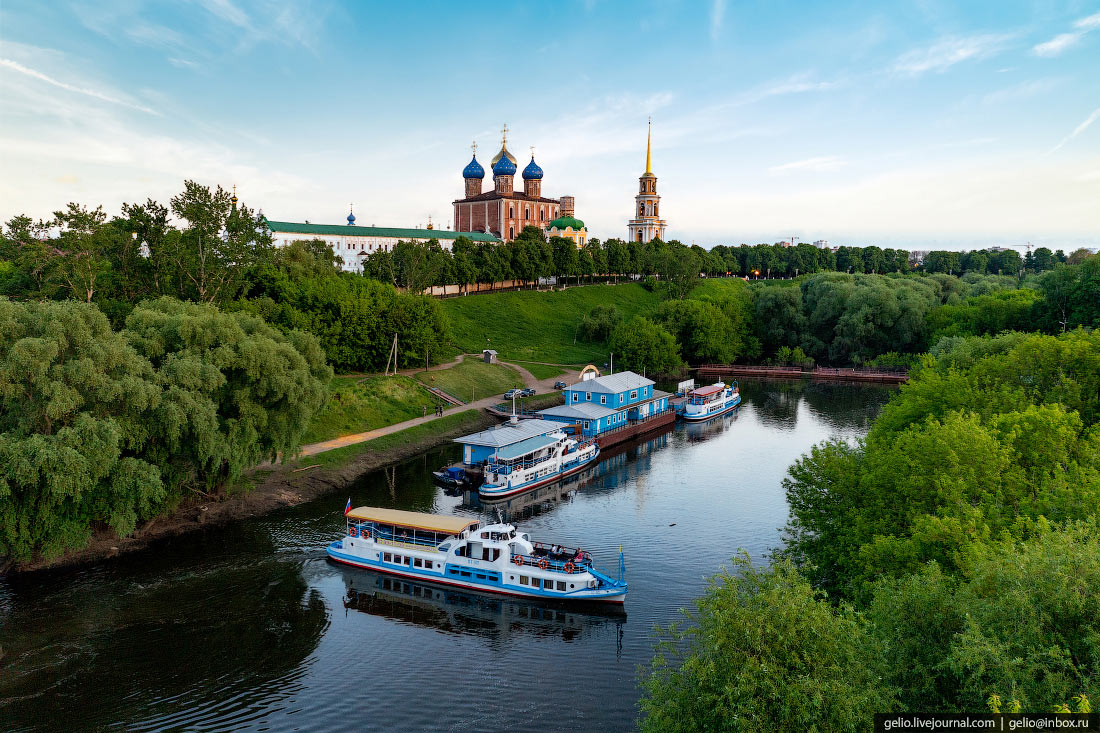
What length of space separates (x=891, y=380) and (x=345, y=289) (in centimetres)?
6709

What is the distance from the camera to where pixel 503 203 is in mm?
165125

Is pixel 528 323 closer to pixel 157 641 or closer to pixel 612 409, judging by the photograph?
pixel 612 409

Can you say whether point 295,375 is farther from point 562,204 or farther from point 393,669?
point 562,204

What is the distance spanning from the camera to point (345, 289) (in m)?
78.5

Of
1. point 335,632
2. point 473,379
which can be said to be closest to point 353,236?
point 473,379

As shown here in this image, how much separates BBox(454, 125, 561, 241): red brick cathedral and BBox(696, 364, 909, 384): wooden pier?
236 ft

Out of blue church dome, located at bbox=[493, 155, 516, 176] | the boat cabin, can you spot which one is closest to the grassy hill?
the boat cabin

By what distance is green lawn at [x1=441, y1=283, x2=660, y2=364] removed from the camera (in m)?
99.6

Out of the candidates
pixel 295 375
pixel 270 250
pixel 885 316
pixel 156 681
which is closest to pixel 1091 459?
pixel 156 681

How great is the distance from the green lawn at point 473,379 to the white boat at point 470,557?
36.5 m

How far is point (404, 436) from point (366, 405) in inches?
236

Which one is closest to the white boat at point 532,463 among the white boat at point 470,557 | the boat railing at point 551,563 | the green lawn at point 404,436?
the green lawn at point 404,436

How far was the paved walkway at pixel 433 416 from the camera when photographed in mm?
55219

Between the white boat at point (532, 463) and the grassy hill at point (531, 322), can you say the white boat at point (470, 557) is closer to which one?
the white boat at point (532, 463)
